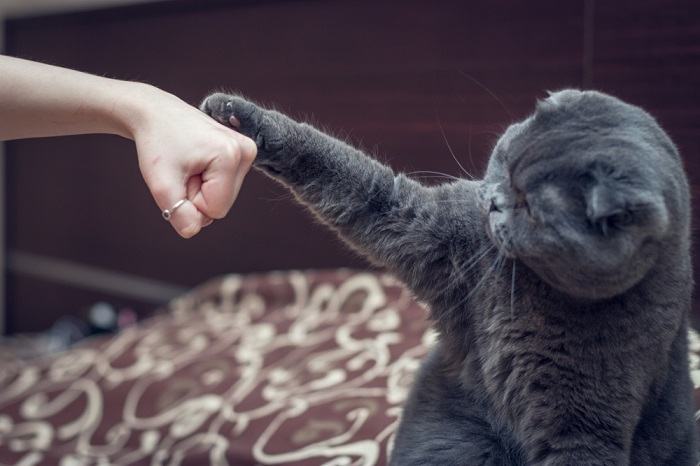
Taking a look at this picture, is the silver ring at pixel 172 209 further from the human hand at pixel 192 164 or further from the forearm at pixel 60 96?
the forearm at pixel 60 96

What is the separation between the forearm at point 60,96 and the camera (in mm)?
1004

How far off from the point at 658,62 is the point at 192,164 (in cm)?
118

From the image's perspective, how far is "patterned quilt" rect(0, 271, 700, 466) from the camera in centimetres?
152

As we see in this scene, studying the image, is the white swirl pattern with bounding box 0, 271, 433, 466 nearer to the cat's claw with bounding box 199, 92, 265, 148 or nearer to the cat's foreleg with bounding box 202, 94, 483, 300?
the cat's foreleg with bounding box 202, 94, 483, 300

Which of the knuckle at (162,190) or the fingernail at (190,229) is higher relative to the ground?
the knuckle at (162,190)

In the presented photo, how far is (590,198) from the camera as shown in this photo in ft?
2.95

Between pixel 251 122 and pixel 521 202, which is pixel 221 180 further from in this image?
pixel 521 202

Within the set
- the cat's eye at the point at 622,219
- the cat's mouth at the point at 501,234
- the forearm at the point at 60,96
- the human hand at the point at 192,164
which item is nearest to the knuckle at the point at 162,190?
the human hand at the point at 192,164

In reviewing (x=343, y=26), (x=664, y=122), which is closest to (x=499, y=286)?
(x=664, y=122)

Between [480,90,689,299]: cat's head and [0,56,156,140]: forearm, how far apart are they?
1.54 feet

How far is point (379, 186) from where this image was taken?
1096 mm

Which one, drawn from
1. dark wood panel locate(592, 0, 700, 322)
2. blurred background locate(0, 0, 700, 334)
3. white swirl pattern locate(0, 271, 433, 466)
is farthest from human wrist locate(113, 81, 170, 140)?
dark wood panel locate(592, 0, 700, 322)

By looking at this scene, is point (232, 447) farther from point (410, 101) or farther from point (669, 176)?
point (410, 101)

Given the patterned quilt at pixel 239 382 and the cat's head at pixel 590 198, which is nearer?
the cat's head at pixel 590 198
